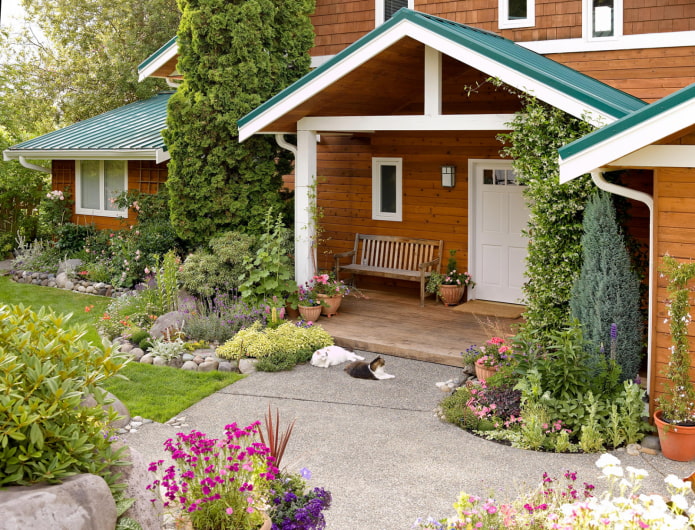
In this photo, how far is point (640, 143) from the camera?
706 cm

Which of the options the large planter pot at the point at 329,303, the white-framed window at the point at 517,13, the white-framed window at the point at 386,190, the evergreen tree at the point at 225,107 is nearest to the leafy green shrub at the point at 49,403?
the large planter pot at the point at 329,303

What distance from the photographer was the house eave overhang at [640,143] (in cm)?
678

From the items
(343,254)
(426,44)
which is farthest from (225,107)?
(426,44)

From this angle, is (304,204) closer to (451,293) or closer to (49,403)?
(451,293)

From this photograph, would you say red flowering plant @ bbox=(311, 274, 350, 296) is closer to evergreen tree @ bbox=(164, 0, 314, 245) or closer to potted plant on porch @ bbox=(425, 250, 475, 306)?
evergreen tree @ bbox=(164, 0, 314, 245)

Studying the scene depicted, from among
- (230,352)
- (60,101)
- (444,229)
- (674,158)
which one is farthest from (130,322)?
(60,101)

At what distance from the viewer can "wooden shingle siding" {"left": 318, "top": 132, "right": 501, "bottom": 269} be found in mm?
12914

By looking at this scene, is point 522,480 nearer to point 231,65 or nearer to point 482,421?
point 482,421

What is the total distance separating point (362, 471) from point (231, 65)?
7.46 metres

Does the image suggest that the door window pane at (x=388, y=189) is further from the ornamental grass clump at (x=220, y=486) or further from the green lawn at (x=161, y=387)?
the ornamental grass clump at (x=220, y=486)

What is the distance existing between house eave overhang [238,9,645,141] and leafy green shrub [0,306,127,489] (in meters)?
5.51

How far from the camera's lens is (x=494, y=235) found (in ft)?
42.0

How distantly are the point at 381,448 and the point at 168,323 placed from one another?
4.58m

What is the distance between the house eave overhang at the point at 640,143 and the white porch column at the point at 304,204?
4929 millimetres
